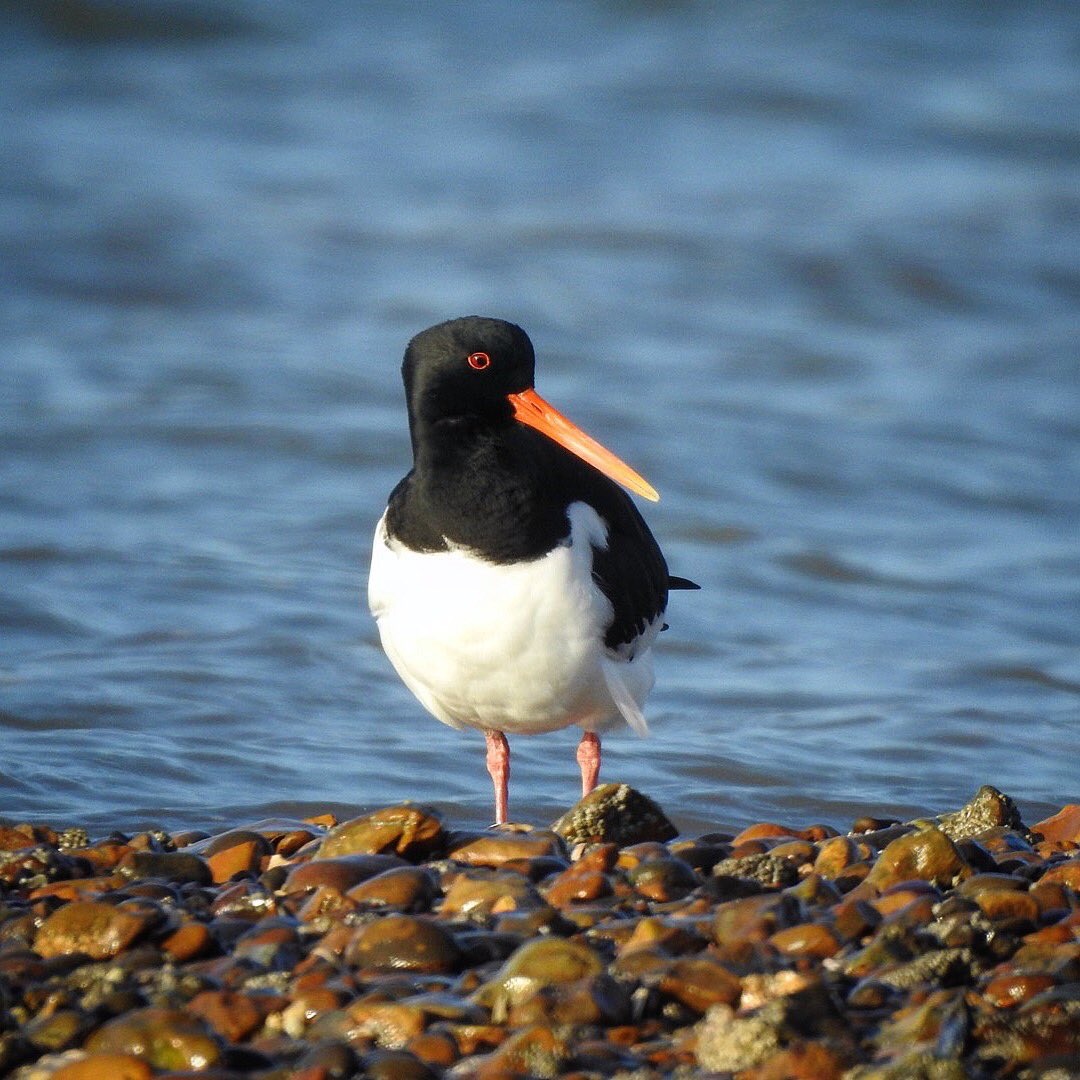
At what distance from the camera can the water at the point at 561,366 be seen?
674cm

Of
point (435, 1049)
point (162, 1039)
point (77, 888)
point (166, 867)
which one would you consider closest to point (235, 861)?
point (166, 867)

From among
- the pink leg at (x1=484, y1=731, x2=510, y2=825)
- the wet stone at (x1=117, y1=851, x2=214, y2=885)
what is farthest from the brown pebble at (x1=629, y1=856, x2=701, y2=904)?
the pink leg at (x1=484, y1=731, x2=510, y2=825)

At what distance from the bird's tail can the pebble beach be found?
0.67 meters

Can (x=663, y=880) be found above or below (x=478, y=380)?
below

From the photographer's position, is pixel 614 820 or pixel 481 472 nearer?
pixel 614 820

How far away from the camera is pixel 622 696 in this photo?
17.5 feet

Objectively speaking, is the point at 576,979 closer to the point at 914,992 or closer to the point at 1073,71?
the point at 914,992

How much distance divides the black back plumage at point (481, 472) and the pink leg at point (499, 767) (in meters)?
0.61

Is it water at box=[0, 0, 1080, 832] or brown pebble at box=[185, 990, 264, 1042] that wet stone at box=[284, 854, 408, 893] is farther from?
water at box=[0, 0, 1080, 832]

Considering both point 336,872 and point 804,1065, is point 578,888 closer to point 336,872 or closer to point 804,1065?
point 336,872

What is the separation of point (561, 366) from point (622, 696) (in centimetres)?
613

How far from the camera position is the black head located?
509cm

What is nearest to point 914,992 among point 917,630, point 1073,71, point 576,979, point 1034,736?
point 576,979

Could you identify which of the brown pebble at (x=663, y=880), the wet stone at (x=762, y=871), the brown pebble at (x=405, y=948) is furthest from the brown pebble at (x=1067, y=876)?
the brown pebble at (x=405, y=948)
